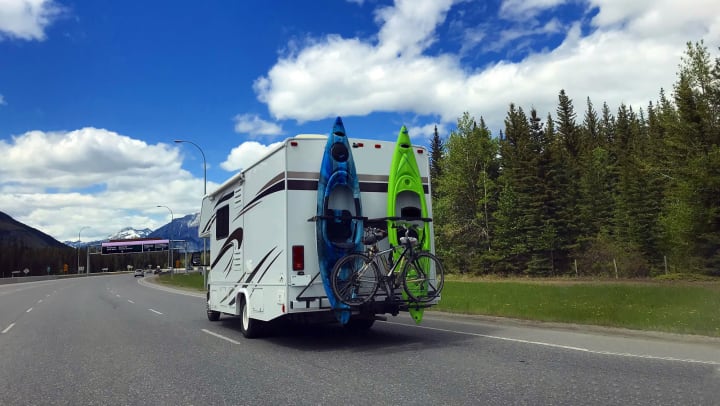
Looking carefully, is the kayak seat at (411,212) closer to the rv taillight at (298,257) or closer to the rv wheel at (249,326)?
the rv taillight at (298,257)

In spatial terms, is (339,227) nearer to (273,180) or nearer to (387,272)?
(387,272)

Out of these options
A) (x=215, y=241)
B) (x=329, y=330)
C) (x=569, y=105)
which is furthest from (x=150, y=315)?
(x=569, y=105)

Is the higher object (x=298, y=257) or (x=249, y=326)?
(x=298, y=257)

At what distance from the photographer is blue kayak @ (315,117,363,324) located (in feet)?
28.7

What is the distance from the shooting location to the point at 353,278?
342 inches

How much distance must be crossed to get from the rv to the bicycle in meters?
0.31

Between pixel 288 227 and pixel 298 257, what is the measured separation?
0.54 metres

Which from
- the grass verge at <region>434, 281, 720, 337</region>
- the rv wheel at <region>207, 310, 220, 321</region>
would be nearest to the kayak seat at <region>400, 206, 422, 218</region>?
the grass verge at <region>434, 281, 720, 337</region>

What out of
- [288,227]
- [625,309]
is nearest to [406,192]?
[288,227]

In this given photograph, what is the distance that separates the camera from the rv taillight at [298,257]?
8719mm

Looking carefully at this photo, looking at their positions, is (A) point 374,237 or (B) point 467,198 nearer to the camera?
(A) point 374,237

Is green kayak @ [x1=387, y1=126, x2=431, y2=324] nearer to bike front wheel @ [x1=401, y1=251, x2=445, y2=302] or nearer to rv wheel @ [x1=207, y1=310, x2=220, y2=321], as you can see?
bike front wheel @ [x1=401, y1=251, x2=445, y2=302]

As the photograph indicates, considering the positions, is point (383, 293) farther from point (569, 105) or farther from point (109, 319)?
point (569, 105)

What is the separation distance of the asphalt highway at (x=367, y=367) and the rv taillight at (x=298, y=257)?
4.70 ft
